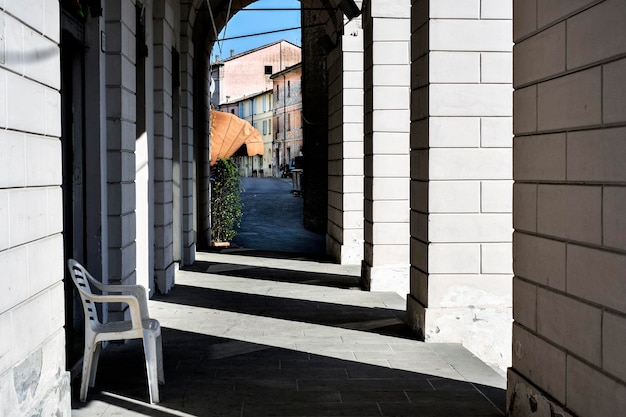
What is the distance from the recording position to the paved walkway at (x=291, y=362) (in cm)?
511

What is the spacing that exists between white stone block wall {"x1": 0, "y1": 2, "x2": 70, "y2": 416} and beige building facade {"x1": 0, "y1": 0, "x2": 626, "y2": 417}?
16 millimetres

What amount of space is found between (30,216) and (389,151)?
680 cm

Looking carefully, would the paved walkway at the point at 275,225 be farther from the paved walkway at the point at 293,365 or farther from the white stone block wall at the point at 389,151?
the paved walkway at the point at 293,365

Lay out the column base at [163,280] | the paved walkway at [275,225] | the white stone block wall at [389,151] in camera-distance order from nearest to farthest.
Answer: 1. the column base at [163,280]
2. the white stone block wall at [389,151]
3. the paved walkway at [275,225]

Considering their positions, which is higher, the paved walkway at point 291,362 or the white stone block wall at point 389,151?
the white stone block wall at point 389,151

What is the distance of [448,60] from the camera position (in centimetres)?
720

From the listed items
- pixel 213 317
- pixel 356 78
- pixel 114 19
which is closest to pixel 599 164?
pixel 114 19

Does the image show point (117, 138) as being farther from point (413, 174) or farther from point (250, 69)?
point (250, 69)

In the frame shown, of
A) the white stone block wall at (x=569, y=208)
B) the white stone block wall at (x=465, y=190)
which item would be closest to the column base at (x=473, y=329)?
the white stone block wall at (x=465, y=190)

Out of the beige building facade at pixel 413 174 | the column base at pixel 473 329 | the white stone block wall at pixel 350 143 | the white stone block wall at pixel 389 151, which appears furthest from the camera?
the white stone block wall at pixel 350 143

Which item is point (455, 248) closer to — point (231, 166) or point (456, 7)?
point (456, 7)

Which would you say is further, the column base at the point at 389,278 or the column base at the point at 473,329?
the column base at the point at 389,278

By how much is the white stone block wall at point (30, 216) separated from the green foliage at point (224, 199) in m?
12.1

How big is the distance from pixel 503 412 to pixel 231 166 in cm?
1232
